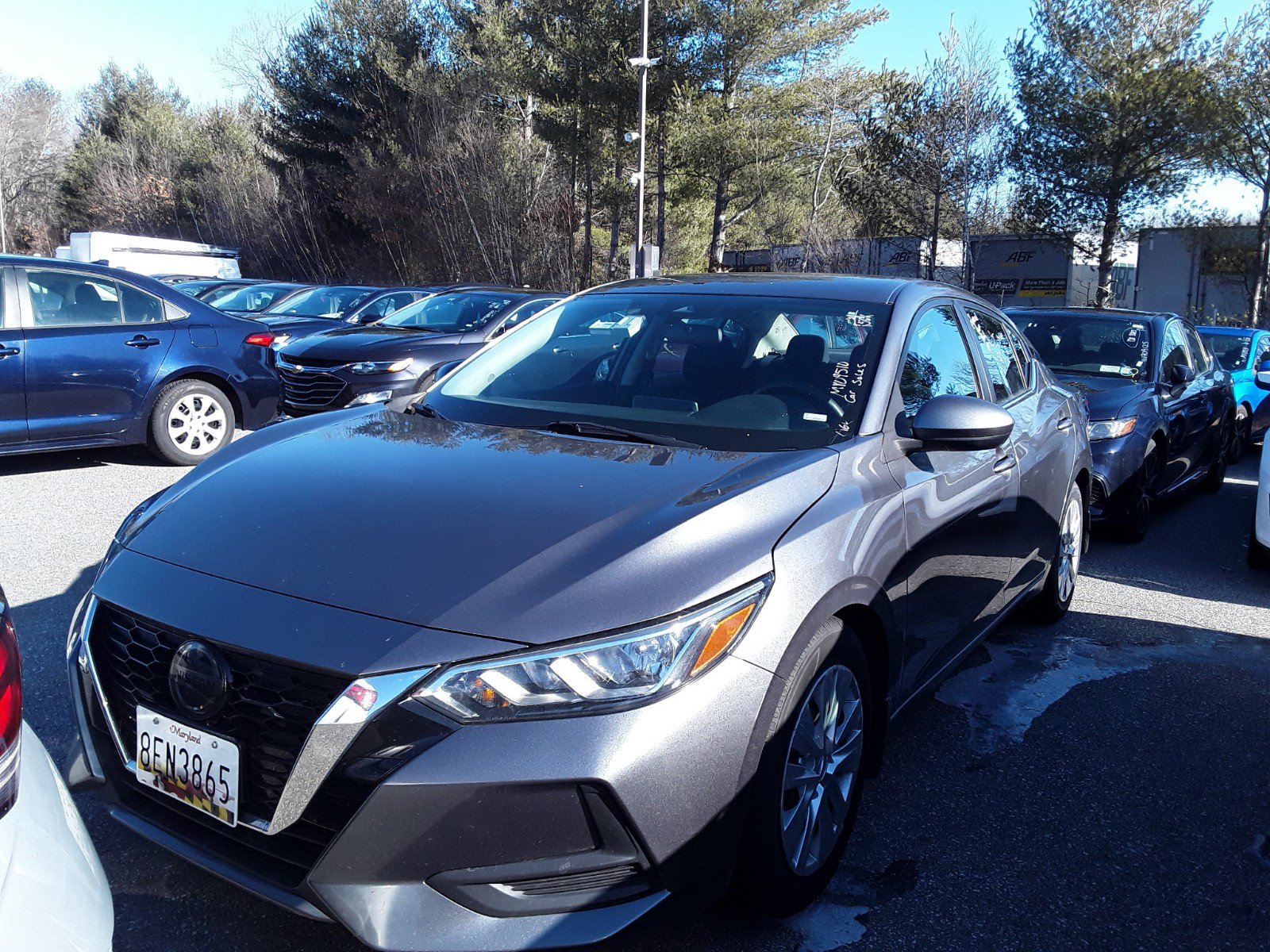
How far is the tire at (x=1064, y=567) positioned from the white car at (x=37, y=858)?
13.4ft

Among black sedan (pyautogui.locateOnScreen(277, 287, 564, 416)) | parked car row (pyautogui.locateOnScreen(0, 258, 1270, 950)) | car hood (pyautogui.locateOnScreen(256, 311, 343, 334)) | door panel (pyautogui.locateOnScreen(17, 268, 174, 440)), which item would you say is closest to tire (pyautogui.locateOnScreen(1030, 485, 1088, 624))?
parked car row (pyautogui.locateOnScreen(0, 258, 1270, 950))

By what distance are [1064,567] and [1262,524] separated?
1916 mm

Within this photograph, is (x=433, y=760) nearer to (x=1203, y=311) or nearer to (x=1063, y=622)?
(x=1063, y=622)

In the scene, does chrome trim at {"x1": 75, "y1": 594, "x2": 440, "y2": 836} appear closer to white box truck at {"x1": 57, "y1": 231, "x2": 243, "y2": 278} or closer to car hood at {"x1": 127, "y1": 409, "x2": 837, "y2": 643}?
car hood at {"x1": 127, "y1": 409, "x2": 837, "y2": 643}

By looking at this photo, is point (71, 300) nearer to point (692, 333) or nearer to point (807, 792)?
point (692, 333)

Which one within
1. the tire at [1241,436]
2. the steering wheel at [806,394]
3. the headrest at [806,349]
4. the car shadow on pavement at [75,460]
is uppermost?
the headrest at [806,349]

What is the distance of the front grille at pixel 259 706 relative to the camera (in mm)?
2010

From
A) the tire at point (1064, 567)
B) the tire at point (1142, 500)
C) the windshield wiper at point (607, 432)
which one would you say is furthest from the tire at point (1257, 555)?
the windshield wiper at point (607, 432)

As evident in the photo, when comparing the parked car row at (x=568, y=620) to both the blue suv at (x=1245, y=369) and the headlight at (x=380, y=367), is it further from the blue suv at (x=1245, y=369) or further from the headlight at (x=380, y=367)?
the blue suv at (x=1245, y=369)

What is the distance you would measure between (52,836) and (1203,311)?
37.1 metres

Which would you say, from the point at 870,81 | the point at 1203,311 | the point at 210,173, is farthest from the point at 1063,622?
the point at 210,173

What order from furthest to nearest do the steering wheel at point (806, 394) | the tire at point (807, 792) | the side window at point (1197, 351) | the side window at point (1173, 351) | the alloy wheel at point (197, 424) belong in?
the side window at point (1197, 351) → the alloy wheel at point (197, 424) → the side window at point (1173, 351) → the steering wheel at point (806, 394) → the tire at point (807, 792)

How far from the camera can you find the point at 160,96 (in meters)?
56.4

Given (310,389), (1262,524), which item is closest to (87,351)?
(310,389)
